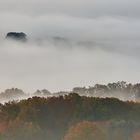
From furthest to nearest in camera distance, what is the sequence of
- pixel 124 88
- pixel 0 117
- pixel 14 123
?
pixel 124 88 → pixel 0 117 → pixel 14 123

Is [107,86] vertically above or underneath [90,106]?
above

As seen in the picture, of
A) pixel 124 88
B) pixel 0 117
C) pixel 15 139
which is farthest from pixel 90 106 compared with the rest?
pixel 124 88

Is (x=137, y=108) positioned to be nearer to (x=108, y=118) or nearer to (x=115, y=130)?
(x=108, y=118)

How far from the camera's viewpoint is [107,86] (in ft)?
652

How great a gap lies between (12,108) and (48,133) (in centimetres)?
1663

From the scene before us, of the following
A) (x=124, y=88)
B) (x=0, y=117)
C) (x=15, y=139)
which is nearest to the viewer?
(x=15, y=139)

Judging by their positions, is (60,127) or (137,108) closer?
(60,127)

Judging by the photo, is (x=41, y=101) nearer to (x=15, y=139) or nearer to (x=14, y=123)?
(x=14, y=123)

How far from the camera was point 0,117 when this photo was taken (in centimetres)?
12631

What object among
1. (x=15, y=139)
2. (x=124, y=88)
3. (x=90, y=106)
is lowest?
(x=15, y=139)

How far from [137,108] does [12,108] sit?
62.9 feet

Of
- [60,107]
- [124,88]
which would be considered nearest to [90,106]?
[60,107]

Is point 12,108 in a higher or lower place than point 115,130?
higher

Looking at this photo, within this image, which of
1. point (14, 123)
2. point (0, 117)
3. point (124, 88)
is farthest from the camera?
point (124, 88)
